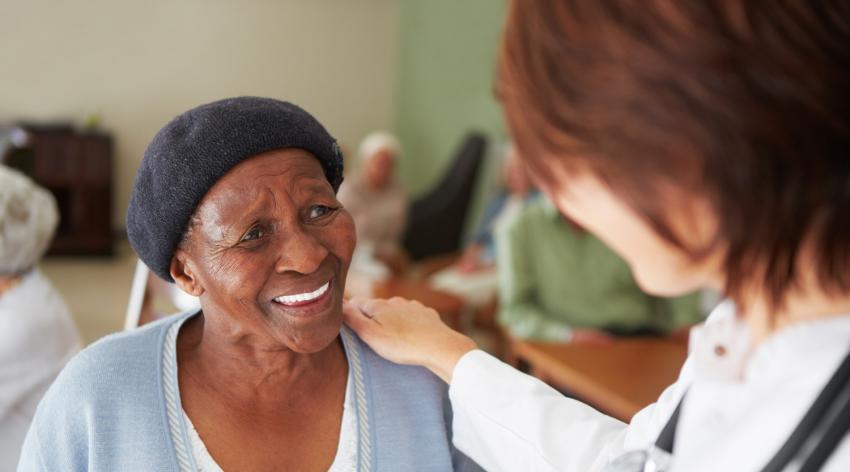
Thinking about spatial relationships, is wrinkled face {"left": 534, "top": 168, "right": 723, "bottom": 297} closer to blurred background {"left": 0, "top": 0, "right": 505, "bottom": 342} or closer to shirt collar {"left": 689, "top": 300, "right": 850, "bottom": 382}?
shirt collar {"left": 689, "top": 300, "right": 850, "bottom": 382}

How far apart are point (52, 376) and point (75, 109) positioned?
6.27 metres

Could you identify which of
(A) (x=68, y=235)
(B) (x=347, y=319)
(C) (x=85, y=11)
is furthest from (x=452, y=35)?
(B) (x=347, y=319)

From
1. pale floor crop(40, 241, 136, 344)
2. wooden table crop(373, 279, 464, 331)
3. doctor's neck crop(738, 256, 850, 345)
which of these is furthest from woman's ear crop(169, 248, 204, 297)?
pale floor crop(40, 241, 136, 344)

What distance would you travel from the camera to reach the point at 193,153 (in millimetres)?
1231

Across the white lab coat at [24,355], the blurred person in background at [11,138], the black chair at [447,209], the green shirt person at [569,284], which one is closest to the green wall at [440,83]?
the black chair at [447,209]

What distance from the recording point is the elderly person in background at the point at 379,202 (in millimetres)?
5367

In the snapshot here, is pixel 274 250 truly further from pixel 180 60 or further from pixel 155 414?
pixel 180 60

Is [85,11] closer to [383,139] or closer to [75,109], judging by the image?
[75,109]

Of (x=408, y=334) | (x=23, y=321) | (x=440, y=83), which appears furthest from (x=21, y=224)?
(x=440, y=83)

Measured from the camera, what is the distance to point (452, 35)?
790cm

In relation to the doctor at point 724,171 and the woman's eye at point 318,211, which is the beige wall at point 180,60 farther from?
the doctor at point 724,171

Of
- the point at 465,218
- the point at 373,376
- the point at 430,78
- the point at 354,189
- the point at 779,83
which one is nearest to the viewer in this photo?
the point at 779,83

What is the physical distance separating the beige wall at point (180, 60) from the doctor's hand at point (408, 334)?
7.30 metres

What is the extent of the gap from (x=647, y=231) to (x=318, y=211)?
75cm
